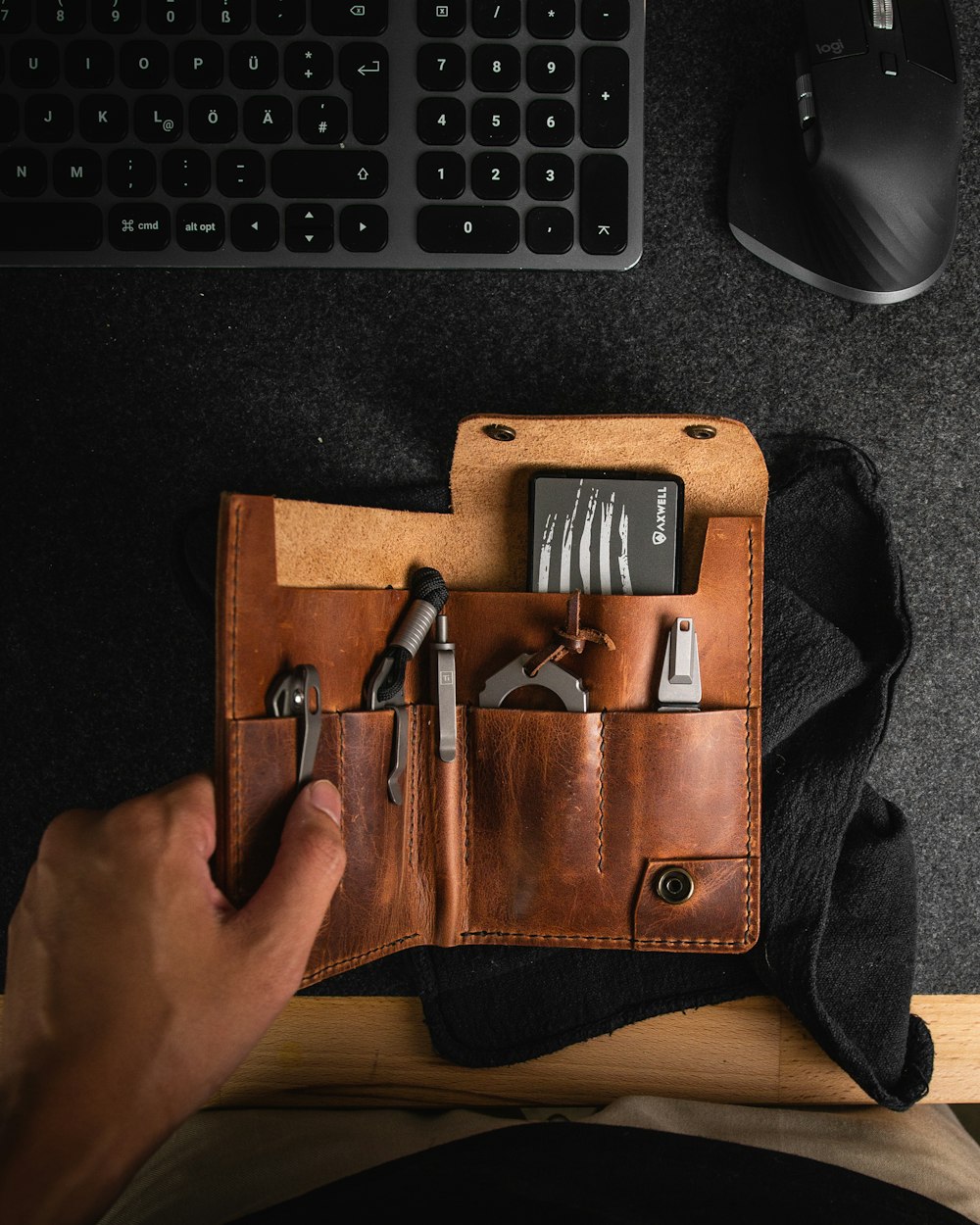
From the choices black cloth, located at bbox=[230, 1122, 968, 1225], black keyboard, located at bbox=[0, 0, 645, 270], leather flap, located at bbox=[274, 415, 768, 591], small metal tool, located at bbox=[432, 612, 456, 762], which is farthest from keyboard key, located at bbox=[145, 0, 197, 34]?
black cloth, located at bbox=[230, 1122, 968, 1225]

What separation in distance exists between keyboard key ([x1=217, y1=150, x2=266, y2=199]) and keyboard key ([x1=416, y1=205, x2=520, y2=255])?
117 millimetres

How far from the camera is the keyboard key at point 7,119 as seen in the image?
0.65 m

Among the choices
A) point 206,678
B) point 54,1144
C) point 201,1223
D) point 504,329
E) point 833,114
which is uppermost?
point 833,114

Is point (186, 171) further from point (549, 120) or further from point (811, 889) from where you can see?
point (811, 889)

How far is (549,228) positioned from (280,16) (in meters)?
0.24

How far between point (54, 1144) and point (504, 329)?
1.94 feet

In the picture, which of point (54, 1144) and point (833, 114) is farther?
point (833, 114)

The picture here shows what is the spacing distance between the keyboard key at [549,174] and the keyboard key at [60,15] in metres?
0.33

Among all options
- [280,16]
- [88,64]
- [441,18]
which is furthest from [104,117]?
[441,18]

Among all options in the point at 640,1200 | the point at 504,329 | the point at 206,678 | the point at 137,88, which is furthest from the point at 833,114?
the point at 640,1200

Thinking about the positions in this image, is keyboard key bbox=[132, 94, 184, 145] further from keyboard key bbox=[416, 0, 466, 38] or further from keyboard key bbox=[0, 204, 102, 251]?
keyboard key bbox=[416, 0, 466, 38]

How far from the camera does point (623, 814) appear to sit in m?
0.60

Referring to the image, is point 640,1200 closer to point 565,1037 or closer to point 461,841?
point 565,1037

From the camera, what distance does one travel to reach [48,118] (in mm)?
648
